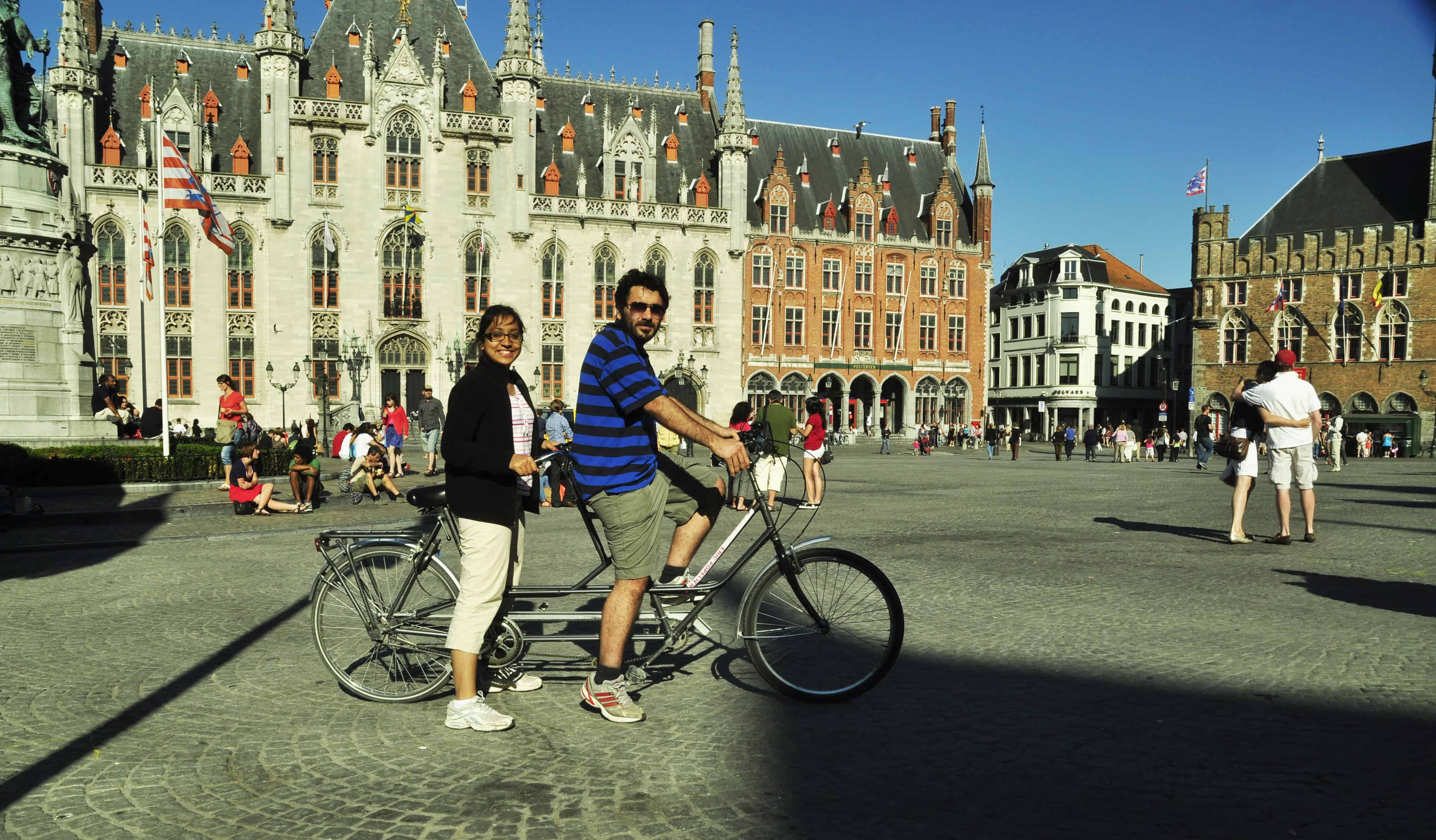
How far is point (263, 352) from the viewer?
41.3 meters

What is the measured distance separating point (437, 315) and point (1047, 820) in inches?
1657

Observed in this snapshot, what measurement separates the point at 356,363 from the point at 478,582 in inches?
1540

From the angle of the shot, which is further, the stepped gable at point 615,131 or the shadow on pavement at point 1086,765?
the stepped gable at point 615,131

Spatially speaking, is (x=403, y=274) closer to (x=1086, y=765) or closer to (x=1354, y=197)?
(x=1086, y=765)

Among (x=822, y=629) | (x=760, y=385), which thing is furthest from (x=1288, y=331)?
(x=822, y=629)

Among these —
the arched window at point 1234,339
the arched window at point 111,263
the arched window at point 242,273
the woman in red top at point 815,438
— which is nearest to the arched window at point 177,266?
the arched window at point 111,263

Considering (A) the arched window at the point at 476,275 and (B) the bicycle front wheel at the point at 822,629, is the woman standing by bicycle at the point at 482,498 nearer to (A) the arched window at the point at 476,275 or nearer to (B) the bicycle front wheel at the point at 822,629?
(B) the bicycle front wheel at the point at 822,629

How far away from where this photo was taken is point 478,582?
4672mm

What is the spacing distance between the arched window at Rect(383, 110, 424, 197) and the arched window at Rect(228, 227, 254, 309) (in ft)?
19.5

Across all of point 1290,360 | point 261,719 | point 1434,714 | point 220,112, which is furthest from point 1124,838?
point 220,112

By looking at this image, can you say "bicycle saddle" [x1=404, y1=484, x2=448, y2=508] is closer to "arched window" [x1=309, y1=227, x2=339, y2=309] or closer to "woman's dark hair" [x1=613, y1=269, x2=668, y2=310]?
"woman's dark hair" [x1=613, y1=269, x2=668, y2=310]

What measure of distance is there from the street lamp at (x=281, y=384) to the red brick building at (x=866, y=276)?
2064 centimetres

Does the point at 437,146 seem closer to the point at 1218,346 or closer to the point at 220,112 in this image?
the point at 220,112

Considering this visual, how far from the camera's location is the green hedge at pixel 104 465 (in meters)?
15.0
